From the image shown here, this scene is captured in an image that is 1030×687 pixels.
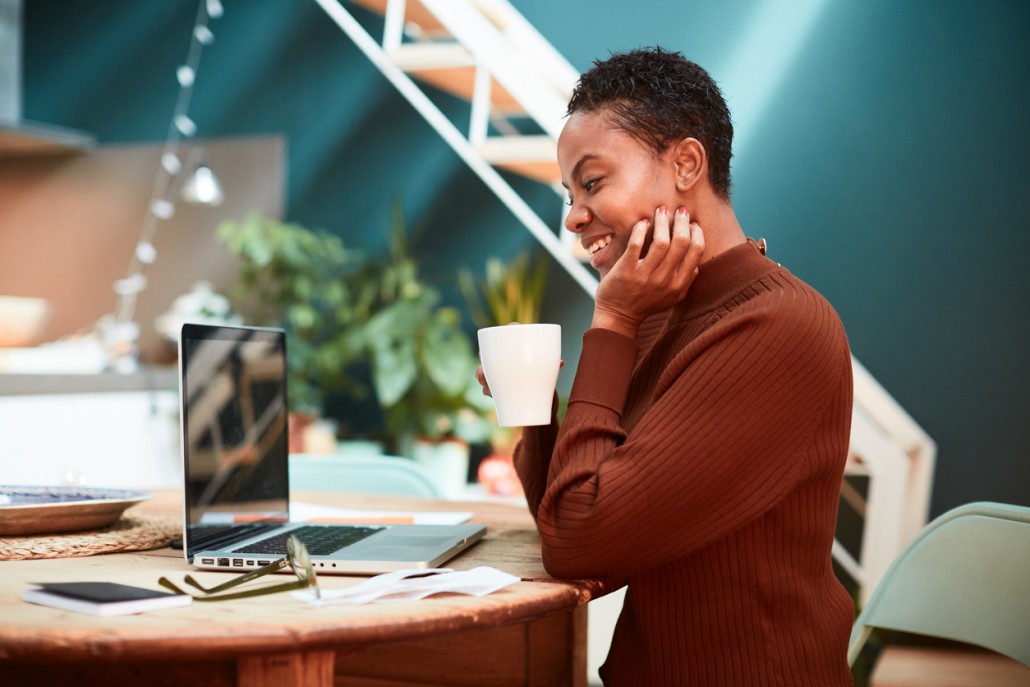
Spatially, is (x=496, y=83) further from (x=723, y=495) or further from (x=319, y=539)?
(x=723, y=495)

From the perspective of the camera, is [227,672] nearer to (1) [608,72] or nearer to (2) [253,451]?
(2) [253,451]

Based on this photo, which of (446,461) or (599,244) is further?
(446,461)


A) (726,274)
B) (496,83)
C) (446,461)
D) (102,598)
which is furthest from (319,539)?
(496,83)

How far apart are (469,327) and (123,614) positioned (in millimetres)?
3174

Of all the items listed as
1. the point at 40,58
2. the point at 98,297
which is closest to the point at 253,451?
the point at 98,297

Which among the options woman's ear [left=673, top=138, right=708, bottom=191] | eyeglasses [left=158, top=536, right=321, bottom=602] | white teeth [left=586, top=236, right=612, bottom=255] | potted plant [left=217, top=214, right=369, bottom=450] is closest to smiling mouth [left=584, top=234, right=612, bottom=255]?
white teeth [left=586, top=236, right=612, bottom=255]

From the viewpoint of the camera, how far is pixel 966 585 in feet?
4.33

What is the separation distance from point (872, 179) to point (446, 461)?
182cm

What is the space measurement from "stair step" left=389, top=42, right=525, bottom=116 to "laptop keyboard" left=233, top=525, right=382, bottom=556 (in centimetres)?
250

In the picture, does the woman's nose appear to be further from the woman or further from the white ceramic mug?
the white ceramic mug

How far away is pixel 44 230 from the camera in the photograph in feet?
15.1

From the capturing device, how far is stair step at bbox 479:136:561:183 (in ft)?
11.1

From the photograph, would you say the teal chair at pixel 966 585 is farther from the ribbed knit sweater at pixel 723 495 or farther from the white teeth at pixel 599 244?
the white teeth at pixel 599 244

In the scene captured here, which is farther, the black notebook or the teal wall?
the teal wall
